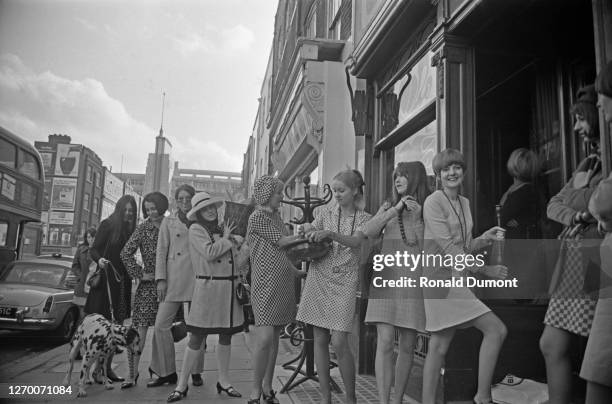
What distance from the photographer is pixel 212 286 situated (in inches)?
134

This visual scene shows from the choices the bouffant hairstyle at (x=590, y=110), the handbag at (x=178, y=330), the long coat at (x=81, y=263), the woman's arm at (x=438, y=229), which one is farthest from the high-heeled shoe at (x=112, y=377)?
the bouffant hairstyle at (x=590, y=110)

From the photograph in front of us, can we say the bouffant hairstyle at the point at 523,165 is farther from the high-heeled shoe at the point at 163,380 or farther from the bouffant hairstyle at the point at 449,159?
the high-heeled shoe at the point at 163,380

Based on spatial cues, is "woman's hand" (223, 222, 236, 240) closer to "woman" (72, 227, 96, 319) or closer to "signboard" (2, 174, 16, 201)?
"signboard" (2, 174, 16, 201)

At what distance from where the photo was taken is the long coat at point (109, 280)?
12.6 ft

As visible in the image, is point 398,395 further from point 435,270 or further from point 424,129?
point 424,129

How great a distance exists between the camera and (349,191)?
294 cm

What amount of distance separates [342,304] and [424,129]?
1.71m

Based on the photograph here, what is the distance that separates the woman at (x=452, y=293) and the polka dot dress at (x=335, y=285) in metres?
0.49

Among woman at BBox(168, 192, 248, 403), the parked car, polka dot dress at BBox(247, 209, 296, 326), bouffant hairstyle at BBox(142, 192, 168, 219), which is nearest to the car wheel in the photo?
the parked car

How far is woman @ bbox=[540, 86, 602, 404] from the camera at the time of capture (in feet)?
6.64

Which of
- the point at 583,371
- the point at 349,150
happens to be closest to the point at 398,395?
the point at 583,371

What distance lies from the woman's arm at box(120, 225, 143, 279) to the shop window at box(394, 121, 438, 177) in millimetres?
2375

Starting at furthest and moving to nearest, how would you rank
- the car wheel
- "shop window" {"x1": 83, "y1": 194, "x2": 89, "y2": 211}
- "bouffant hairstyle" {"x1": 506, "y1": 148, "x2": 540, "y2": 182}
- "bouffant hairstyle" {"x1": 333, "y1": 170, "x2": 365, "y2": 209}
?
the car wheel < "shop window" {"x1": 83, "y1": 194, "x2": 89, "y2": 211} < "bouffant hairstyle" {"x1": 506, "y1": 148, "x2": 540, "y2": 182} < "bouffant hairstyle" {"x1": 333, "y1": 170, "x2": 365, "y2": 209}

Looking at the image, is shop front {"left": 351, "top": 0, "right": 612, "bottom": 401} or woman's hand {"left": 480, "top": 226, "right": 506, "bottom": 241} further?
shop front {"left": 351, "top": 0, "right": 612, "bottom": 401}
